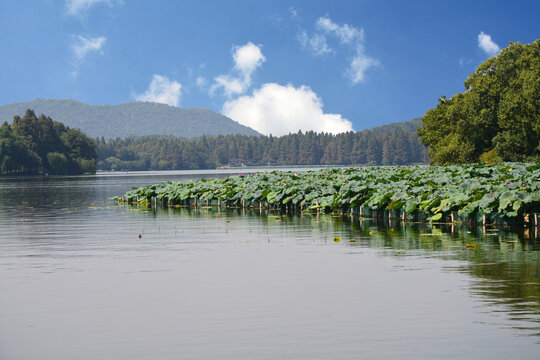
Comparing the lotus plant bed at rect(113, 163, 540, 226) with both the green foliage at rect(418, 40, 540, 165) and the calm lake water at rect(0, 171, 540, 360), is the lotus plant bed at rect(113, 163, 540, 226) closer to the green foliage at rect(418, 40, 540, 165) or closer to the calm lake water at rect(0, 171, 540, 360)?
the calm lake water at rect(0, 171, 540, 360)

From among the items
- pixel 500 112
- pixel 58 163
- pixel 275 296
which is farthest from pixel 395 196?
pixel 58 163

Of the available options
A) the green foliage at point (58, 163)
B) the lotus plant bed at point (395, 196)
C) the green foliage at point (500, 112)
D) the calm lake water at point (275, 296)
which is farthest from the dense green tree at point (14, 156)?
the calm lake water at point (275, 296)

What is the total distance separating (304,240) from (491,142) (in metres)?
64.6

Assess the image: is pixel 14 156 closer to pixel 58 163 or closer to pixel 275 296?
pixel 58 163

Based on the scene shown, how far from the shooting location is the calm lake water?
831 centimetres

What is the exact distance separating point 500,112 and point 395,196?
161ft

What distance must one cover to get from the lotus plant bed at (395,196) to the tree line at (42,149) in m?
127

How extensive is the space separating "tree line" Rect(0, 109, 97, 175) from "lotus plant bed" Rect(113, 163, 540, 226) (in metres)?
127

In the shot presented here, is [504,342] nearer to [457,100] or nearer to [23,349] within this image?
[23,349]

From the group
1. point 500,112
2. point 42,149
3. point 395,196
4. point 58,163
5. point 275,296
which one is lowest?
point 275,296

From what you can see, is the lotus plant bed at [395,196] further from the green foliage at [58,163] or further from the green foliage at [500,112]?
the green foliage at [58,163]

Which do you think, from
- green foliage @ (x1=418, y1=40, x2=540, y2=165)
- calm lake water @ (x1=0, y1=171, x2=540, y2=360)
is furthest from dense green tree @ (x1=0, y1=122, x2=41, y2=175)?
calm lake water @ (x1=0, y1=171, x2=540, y2=360)

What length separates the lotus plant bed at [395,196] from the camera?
71.0 ft

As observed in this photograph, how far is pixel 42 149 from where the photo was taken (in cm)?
17712
